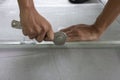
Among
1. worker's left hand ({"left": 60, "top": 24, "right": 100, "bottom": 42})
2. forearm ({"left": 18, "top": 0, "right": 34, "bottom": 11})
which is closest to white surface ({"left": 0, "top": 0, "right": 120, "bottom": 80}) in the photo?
worker's left hand ({"left": 60, "top": 24, "right": 100, "bottom": 42})

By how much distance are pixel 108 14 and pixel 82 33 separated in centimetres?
9

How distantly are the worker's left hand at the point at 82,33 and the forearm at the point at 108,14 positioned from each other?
2cm

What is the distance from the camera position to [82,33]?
2.14 ft

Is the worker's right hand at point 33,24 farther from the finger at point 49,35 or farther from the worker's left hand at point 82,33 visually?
the worker's left hand at point 82,33

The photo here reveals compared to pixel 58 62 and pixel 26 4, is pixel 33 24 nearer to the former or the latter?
pixel 26 4

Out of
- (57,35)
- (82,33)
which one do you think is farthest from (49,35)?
(82,33)

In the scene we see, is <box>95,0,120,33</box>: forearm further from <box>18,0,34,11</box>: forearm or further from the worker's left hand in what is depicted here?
<box>18,0,34,11</box>: forearm

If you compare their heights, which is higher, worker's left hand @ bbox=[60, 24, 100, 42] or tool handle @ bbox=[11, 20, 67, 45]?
tool handle @ bbox=[11, 20, 67, 45]

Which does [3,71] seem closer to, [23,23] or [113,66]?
[23,23]

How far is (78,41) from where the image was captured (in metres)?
0.68

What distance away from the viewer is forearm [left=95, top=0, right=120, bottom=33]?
625mm

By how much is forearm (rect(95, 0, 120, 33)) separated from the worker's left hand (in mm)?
18

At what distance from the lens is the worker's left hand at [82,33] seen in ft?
2.12

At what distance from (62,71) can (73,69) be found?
0.03 m
